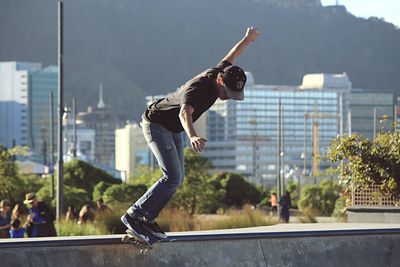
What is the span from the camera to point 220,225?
Answer: 20047 mm

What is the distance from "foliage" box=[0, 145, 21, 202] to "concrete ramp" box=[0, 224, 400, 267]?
25.4 m

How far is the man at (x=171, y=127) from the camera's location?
7523mm

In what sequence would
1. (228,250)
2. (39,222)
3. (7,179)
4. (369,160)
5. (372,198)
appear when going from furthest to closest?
(7,179) < (369,160) < (372,198) < (39,222) < (228,250)

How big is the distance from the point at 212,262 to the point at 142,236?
0.63 meters

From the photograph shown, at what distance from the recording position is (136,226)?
7.77 metres

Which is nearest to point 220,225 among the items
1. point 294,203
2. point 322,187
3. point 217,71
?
point 217,71

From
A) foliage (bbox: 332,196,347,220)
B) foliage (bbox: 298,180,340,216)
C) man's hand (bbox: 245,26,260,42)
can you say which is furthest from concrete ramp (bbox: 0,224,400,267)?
foliage (bbox: 298,180,340,216)

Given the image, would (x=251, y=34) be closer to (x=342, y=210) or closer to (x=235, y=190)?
(x=342, y=210)

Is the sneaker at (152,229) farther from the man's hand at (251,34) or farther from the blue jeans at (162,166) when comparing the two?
the man's hand at (251,34)

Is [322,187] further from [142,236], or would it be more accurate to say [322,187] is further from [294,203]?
[142,236]

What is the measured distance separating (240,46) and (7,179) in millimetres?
26032

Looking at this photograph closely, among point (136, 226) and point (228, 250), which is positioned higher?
point (136, 226)

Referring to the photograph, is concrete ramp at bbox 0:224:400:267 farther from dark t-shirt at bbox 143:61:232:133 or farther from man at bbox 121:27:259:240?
dark t-shirt at bbox 143:61:232:133

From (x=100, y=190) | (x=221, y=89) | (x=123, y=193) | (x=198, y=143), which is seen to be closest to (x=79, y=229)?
(x=221, y=89)
